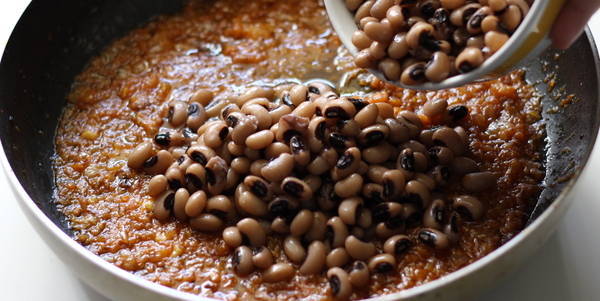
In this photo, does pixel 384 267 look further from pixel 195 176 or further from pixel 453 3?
pixel 453 3

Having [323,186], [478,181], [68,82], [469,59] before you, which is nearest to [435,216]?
[478,181]

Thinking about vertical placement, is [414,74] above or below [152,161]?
above

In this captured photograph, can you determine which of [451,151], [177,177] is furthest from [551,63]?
[177,177]

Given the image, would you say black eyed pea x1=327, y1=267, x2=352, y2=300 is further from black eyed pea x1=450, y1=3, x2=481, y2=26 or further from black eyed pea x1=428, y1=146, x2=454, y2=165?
black eyed pea x1=450, y1=3, x2=481, y2=26

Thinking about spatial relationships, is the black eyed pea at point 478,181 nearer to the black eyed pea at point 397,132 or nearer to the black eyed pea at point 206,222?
the black eyed pea at point 397,132

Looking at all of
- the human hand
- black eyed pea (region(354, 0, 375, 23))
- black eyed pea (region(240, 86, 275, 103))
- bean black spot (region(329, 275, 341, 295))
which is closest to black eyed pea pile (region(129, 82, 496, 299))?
bean black spot (region(329, 275, 341, 295))

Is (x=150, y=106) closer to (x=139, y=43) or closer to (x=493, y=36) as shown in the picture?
(x=139, y=43)
